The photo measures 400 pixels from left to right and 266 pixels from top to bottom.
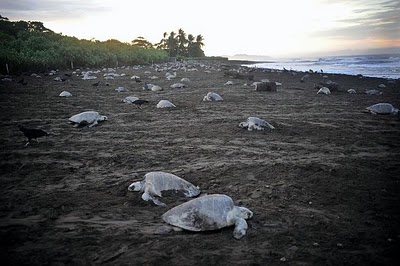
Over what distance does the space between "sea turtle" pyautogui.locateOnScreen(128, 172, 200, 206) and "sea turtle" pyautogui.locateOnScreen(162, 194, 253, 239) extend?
2.25 ft

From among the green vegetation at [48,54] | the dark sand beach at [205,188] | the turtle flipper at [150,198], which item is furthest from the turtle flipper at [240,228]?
the green vegetation at [48,54]

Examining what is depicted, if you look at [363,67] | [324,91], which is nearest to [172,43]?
[363,67]

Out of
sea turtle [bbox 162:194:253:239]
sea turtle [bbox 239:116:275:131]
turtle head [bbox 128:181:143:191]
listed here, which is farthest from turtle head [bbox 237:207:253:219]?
sea turtle [bbox 239:116:275:131]

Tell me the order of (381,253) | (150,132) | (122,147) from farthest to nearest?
(150,132), (122,147), (381,253)

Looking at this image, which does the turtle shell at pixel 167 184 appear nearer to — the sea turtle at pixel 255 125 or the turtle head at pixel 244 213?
the turtle head at pixel 244 213

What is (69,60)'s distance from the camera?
1355 inches

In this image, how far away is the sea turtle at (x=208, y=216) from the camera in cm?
330

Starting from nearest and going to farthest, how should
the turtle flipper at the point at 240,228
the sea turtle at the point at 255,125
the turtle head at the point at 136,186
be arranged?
1. the turtle flipper at the point at 240,228
2. the turtle head at the point at 136,186
3. the sea turtle at the point at 255,125

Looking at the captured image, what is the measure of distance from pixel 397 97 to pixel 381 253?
14136 mm

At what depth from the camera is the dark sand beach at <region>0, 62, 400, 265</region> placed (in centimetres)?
292

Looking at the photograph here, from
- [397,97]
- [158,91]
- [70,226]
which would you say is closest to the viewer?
[70,226]

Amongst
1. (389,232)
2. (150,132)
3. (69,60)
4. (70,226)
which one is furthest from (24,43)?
(389,232)

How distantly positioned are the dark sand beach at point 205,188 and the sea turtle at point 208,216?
108mm

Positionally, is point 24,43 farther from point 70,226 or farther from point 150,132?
point 70,226
